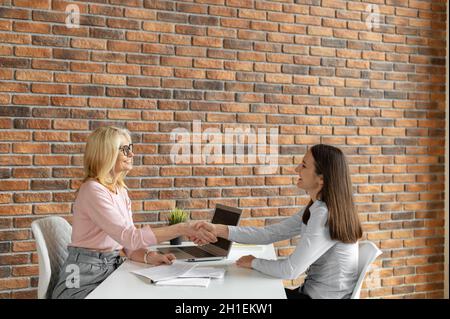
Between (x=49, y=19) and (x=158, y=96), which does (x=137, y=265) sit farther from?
(x=49, y=19)

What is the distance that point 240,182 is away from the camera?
10.7 ft

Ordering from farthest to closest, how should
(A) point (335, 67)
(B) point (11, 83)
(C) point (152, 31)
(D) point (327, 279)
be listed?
(A) point (335, 67) < (C) point (152, 31) < (B) point (11, 83) < (D) point (327, 279)

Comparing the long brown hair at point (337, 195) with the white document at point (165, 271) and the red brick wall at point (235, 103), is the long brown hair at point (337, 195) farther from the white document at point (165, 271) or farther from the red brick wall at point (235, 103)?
the red brick wall at point (235, 103)

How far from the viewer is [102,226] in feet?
6.93

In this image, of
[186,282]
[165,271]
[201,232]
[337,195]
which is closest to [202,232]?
[201,232]

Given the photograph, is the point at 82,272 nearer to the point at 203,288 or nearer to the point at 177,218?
the point at 203,288

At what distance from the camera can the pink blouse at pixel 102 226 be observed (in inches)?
82.2

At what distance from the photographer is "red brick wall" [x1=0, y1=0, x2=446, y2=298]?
2.88m

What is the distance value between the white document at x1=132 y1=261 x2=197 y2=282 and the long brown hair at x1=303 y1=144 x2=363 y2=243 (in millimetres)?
596

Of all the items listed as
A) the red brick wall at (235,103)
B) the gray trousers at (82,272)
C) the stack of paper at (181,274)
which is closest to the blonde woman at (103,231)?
the gray trousers at (82,272)

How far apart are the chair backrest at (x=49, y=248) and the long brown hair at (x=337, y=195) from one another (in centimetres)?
120

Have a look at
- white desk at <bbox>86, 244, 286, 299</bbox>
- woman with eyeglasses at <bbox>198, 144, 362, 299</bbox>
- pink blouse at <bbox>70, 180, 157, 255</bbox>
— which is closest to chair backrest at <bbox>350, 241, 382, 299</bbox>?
woman with eyeglasses at <bbox>198, 144, 362, 299</bbox>
